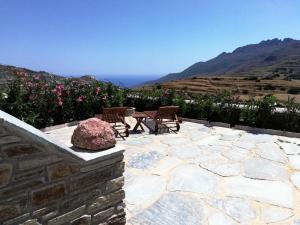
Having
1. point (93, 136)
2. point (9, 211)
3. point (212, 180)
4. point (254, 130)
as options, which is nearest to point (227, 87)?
point (254, 130)

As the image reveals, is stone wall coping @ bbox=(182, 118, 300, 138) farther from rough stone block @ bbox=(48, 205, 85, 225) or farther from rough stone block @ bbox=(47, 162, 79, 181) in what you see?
rough stone block @ bbox=(47, 162, 79, 181)

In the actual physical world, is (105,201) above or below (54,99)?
below

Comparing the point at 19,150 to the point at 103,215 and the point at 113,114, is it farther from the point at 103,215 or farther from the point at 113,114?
the point at 113,114

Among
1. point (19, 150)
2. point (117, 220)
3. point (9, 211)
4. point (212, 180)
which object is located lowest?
point (212, 180)

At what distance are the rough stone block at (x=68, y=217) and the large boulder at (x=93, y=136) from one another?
0.61 meters

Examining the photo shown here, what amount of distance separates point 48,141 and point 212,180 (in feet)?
10.7

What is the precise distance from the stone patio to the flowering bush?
7.94 ft

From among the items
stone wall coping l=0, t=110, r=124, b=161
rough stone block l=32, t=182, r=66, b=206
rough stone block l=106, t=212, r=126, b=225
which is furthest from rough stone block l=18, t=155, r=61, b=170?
rough stone block l=106, t=212, r=126, b=225

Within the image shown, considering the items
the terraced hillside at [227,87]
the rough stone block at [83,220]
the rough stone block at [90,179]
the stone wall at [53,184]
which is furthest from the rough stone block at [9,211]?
the terraced hillside at [227,87]

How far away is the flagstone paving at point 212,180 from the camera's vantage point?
14.1ft

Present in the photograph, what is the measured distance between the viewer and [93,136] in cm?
342

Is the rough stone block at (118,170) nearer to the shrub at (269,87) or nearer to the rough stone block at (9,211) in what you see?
the rough stone block at (9,211)

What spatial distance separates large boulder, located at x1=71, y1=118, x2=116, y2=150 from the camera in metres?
3.42

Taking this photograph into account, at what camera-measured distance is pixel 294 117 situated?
9188 mm
